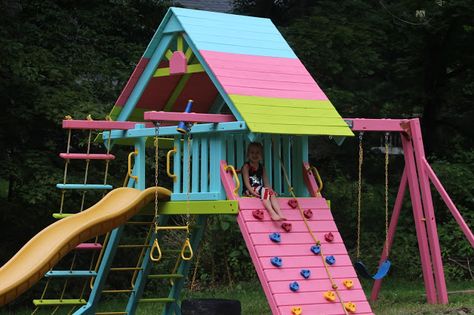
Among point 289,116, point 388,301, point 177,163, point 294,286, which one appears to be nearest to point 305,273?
point 294,286

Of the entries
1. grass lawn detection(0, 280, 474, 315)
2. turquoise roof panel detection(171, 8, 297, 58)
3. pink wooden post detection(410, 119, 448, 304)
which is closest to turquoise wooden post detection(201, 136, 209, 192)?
turquoise roof panel detection(171, 8, 297, 58)

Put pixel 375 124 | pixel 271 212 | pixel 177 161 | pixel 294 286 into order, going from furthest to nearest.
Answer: pixel 375 124 < pixel 177 161 < pixel 271 212 < pixel 294 286

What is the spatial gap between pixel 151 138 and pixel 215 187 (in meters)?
1.95

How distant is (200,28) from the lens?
31.7 ft

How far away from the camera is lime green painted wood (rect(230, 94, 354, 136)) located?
8.54m

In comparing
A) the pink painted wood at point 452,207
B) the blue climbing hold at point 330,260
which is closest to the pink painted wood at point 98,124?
the blue climbing hold at point 330,260

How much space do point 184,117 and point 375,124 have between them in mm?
2785

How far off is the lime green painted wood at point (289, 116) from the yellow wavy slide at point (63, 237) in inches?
51.1

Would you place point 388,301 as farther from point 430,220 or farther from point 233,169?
point 233,169

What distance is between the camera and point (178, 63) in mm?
9586

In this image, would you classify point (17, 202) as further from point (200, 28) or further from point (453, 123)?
point (453, 123)

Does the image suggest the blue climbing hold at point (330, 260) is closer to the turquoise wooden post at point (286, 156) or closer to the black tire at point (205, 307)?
the turquoise wooden post at point (286, 156)

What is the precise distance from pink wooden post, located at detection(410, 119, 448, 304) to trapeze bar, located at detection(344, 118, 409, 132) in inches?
6.5

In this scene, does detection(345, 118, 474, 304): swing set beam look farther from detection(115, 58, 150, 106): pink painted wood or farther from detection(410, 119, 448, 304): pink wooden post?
detection(115, 58, 150, 106): pink painted wood
